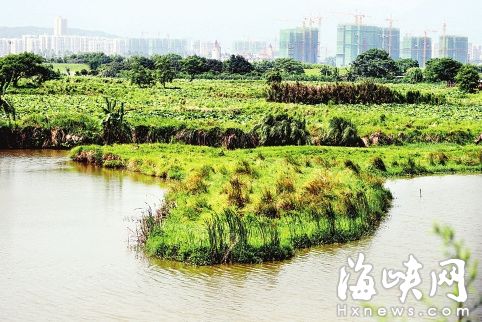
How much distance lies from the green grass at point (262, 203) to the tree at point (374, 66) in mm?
62481

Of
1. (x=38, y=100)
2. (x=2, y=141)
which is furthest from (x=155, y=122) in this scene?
(x=38, y=100)

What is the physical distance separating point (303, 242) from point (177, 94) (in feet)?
138

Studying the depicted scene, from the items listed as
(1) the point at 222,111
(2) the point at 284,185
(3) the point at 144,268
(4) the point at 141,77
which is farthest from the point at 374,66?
(3) the point at 144,268

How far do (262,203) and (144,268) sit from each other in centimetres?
416

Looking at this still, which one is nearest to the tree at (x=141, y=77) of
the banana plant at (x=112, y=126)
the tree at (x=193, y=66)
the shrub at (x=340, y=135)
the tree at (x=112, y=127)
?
the tree at (x=193, y=66)

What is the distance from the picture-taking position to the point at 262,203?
1897 centimetres

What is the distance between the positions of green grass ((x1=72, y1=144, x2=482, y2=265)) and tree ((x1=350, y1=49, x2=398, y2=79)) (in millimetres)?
62481

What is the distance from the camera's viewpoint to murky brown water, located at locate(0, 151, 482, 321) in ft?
43.8

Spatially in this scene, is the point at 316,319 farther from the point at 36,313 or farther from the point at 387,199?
the point at 387,199

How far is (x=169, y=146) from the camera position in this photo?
3356 cm

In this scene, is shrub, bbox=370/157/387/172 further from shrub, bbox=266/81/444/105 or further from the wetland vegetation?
shrub, bbox=266/81/444/105

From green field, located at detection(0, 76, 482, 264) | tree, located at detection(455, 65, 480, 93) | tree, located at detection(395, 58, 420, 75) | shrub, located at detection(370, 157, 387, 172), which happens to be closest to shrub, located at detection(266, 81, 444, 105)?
green field, located at detection(0, 76, 482, 264)

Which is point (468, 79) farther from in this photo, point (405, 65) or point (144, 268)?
point (144, 268)

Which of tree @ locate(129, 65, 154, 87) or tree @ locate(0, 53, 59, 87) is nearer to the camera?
tree @ locate(0, 53, 59, 87)
